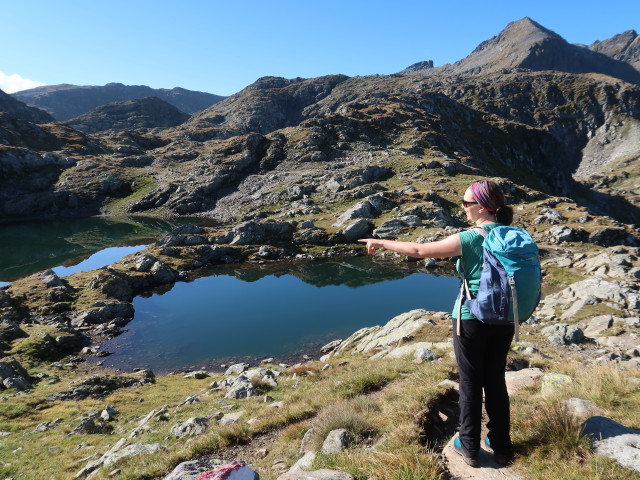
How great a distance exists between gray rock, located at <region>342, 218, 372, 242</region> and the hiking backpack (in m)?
67.2

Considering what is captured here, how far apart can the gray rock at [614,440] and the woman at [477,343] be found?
1.31 meters

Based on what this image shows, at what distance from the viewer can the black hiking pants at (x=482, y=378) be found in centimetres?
495

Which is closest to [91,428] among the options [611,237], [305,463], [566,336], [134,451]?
[134,451]

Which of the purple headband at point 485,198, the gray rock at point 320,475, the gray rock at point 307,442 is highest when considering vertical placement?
the purple headband at point 485,198

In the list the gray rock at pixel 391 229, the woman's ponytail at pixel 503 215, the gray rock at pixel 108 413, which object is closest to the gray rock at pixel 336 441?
the woman's ponytail at pixel 503 215

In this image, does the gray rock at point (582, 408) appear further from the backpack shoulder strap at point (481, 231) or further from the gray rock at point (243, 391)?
the gray rock at point (243, 391)

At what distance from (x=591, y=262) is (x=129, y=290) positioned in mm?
62334

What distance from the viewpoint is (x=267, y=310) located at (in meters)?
45.5

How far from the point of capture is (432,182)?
329 ft

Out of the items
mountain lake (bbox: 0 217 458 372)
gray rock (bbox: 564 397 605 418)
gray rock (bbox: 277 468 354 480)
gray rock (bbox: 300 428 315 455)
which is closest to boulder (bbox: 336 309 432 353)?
mountain lake (bbox: 0 217 458 372)

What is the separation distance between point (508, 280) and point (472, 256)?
1.83ft

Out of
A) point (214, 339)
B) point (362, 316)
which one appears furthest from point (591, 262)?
point (214, 339)

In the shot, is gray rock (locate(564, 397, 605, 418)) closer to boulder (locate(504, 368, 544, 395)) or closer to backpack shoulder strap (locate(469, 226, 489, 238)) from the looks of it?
boulder (locate(504, 368, 544, 395))

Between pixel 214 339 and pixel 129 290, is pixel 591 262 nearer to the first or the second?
pixel 214 339
